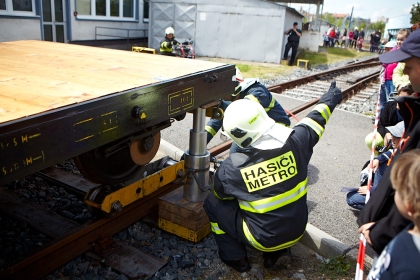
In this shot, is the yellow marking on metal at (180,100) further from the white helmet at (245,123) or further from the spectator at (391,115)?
the spectator at (391,115)

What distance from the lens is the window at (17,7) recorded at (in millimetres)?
14898

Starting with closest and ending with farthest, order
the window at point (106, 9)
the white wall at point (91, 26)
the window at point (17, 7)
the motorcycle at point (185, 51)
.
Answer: the window at point (17, 7) < the motorcycle at point (185, 51) < the white wall at point (91, 26) < the window at point (106, 9)

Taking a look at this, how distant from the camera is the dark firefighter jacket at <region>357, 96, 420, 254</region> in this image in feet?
7.49

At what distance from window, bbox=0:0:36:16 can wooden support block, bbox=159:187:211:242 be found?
547 inches

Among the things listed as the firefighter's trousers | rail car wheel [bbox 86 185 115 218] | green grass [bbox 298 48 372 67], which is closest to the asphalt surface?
the firefighter's trousers

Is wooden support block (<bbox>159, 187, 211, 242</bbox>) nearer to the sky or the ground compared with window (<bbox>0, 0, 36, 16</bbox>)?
nearer to the ground

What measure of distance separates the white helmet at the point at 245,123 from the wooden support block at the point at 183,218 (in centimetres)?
109

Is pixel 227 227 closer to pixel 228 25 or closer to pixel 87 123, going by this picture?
pixel 87 123

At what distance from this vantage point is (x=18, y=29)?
606 inches

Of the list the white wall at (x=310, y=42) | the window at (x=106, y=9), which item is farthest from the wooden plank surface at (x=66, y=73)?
the white wall at (x=310, y=42)

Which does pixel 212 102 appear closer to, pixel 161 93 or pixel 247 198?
pixel 161 93

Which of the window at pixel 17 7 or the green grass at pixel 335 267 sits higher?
the window at pixel 17 7

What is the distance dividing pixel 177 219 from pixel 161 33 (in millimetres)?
19042

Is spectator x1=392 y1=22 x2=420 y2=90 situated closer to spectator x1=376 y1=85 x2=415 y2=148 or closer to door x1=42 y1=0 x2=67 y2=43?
spectator x1=376 y1=85 x2=415 y2=148
